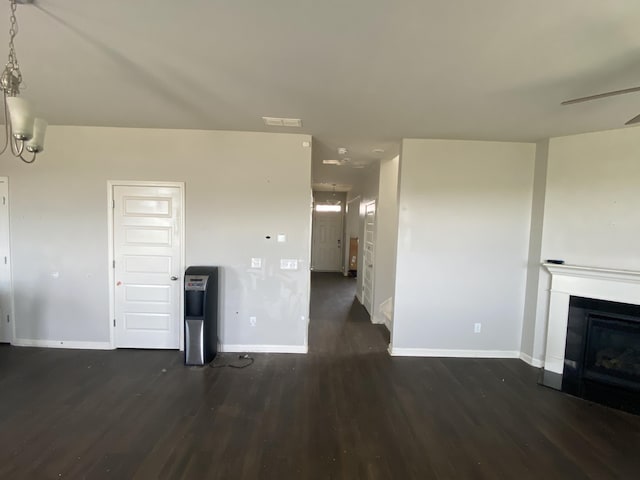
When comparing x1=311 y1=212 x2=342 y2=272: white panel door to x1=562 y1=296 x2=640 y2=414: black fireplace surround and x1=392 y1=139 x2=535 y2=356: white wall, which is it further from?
x1=562 y1=296 x2=640 y2=414: black fireplace surround

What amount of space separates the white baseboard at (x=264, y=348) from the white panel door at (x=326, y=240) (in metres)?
6.43

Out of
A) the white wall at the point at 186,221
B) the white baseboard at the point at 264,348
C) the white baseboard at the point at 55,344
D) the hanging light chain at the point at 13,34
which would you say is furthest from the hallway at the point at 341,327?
the hanging light chain at the point at 13,34

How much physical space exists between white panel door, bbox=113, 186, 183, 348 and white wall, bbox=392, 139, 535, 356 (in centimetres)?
275

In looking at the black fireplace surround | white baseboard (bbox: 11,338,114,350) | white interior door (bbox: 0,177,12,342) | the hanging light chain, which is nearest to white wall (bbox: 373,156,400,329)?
the black fireplace surround

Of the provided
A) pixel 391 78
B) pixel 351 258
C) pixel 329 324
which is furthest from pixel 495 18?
pixel 351 258

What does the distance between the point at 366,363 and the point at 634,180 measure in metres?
3.37

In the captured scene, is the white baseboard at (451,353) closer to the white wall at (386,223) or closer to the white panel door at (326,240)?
the white wall at (386,223)

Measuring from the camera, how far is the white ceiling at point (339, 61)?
1.53m

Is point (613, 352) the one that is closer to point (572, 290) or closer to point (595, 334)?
point (595, 334)

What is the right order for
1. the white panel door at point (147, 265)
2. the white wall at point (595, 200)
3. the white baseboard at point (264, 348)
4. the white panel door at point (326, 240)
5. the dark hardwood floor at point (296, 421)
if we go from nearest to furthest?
the dark hardwood floor at point (296, 421) → the white wall at point (595, 200) → the white panel door at point (147, 265) → the white baseboard at point (264, 348) → the white panel door at point (326, 240)

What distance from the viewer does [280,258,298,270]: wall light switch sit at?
148 inches

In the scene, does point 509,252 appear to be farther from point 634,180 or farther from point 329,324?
point 329,324

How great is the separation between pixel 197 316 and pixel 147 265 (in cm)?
99

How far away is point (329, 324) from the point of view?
4.93 metres
